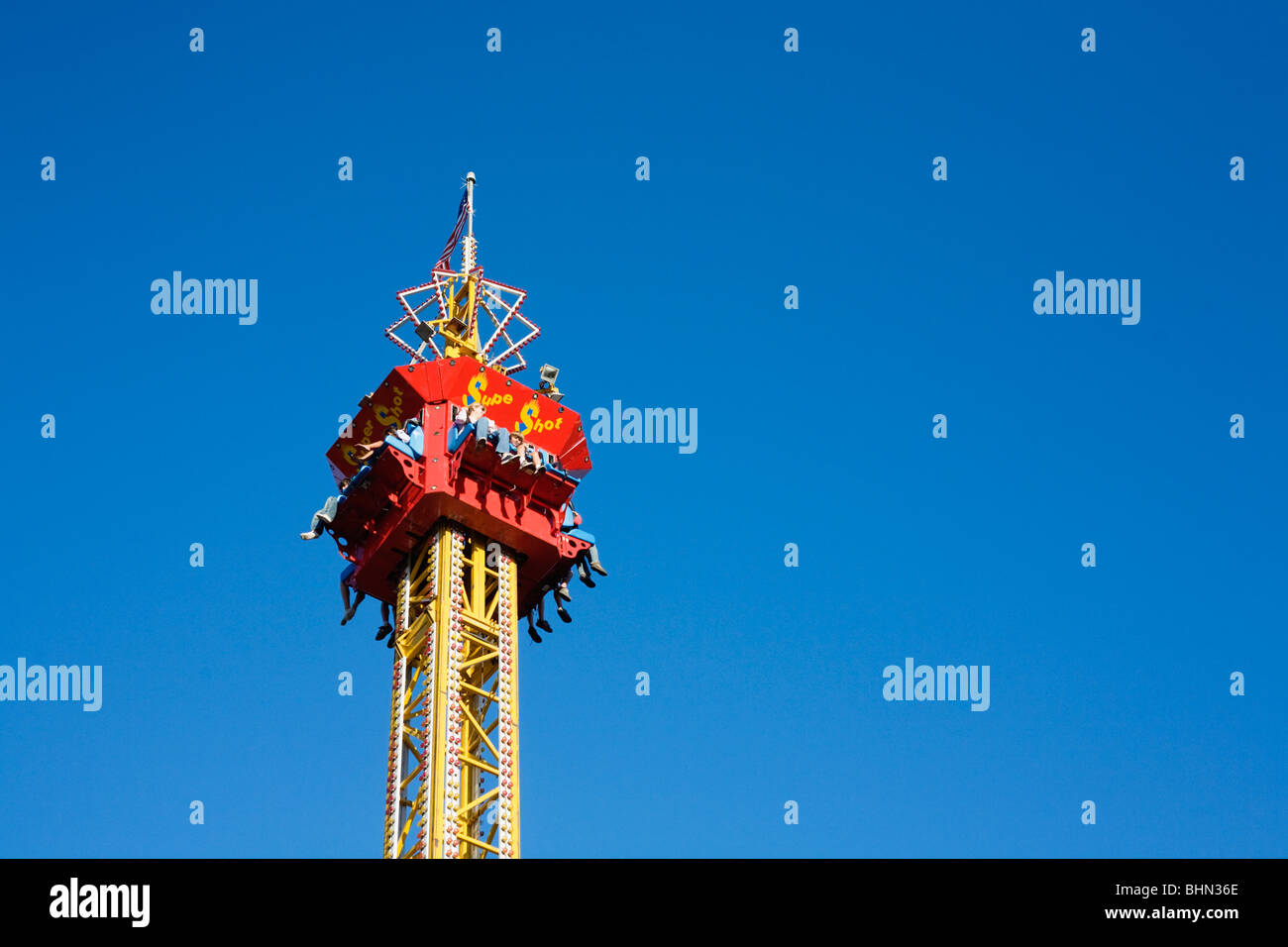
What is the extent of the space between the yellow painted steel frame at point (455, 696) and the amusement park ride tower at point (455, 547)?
1.6 inches

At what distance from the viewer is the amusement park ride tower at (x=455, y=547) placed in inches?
1811

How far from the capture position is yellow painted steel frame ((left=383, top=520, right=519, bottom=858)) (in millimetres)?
44938

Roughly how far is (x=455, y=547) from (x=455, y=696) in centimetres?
505

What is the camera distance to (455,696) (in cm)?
4697

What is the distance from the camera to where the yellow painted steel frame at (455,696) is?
44.9m

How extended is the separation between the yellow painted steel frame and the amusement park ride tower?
0.04 metres

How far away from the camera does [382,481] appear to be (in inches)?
1996

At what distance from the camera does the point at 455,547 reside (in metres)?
50.2

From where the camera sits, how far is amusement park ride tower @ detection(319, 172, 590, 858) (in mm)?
46000
